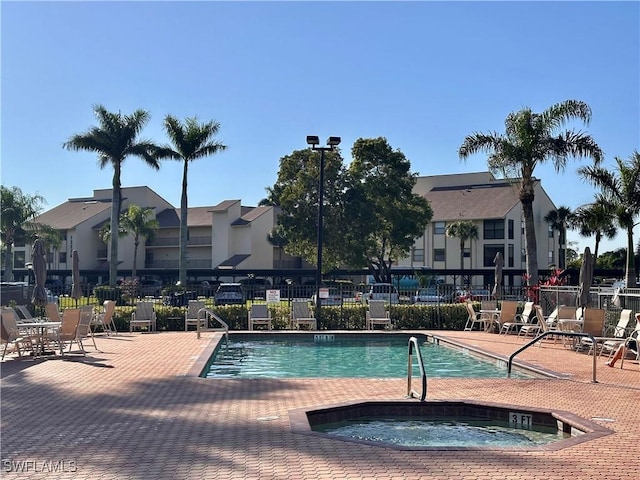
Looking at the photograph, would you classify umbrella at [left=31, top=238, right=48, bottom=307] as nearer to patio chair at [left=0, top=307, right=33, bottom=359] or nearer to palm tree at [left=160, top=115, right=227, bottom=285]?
patio chair at [left=0, top=307, right=33, bottom=359]

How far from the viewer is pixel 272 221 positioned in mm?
64875

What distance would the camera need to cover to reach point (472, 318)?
23.2 m

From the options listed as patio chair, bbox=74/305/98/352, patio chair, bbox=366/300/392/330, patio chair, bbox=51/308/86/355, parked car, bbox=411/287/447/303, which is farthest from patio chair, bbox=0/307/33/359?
parked car, bbox=411/287/447/303

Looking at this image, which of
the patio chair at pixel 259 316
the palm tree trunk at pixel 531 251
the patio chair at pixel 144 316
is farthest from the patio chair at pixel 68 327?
the palm tree trunk at pixel 531 251

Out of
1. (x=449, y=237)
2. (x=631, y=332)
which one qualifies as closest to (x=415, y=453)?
(x=631, y=332)

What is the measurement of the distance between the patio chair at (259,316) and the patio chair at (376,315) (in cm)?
330

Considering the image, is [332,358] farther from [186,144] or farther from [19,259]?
[19,259]

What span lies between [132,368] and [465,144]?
59.2 feet

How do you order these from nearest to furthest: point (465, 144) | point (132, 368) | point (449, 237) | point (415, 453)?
1. point (415, 453)
2. point (132, 368)
3. point (465, 144)
4. point (449, 237)

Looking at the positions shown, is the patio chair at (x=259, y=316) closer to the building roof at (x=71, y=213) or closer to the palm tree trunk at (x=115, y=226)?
the palm tree trunk at (x=115, y=226)

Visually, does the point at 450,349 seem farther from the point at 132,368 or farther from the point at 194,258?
the point at 194,258

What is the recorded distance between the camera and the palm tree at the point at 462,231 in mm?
59375

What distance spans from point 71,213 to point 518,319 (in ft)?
189

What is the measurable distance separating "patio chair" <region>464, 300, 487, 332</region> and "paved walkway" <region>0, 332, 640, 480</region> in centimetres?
840
